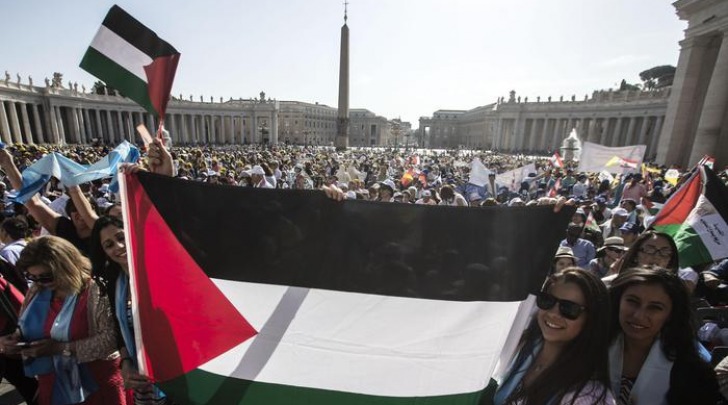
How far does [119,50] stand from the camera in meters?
2.61

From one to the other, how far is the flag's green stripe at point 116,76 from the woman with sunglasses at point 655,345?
3.50 m

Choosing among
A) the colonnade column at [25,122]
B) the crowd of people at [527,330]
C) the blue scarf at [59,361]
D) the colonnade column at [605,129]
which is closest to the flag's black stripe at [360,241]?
the crowd of people at [527,330]

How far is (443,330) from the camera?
2.14m

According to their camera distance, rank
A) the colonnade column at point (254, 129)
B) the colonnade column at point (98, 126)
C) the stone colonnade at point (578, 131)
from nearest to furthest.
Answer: the stone colonnade at point (578, 131)
the colonnade column at point (98, 126)
the colonnade column at point (254, 129)

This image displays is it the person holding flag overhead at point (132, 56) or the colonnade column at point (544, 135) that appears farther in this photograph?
the colonnade column at point (544, 135)

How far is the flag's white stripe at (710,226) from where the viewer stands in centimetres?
358

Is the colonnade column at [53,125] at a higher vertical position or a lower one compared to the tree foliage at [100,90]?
lower

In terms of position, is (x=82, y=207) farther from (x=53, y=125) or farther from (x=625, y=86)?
(x=625, y=86)

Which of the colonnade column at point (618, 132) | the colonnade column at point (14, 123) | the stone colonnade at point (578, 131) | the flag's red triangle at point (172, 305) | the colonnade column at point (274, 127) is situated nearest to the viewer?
the flag's red triangle at point (172, 305)

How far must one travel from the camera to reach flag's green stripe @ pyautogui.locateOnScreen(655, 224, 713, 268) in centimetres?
371

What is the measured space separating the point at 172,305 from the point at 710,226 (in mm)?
5205

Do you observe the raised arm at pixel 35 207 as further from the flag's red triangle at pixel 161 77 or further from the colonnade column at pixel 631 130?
the colonnade column at pixel 631 130

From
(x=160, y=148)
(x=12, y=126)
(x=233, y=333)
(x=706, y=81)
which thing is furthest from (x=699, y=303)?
(x=12, y=126)

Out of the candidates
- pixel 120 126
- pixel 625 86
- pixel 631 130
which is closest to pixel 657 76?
pixel 625 86
